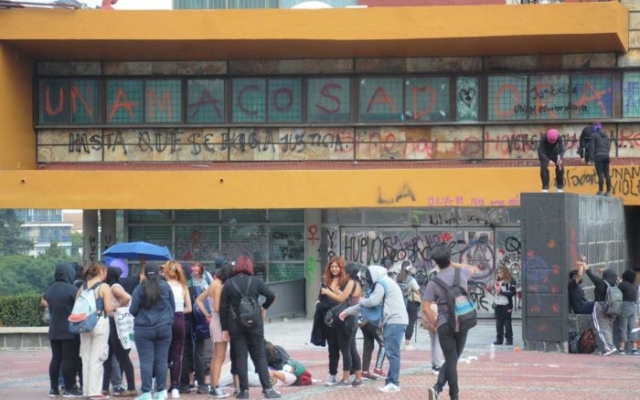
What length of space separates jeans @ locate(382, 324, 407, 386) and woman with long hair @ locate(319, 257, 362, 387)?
725 mm

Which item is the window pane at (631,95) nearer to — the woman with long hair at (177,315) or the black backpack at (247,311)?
the woman with long hair at (177,315)

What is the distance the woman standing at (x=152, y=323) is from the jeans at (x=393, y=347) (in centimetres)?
272

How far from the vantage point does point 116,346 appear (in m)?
16.5

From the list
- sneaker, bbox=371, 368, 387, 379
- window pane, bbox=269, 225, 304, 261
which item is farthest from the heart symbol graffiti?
sneaker, bbox=371, 368, 387, 379

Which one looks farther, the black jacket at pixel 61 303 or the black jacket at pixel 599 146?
the black jacket at pixel 599 146

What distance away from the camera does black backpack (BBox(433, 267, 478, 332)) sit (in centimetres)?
1438

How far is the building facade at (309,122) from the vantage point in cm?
3083

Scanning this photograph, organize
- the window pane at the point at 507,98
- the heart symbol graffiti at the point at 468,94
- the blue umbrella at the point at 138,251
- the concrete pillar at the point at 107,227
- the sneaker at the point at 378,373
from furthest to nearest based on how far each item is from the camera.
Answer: the concrete pillar at the point at 107,227, the heart symbol graffiti at the point at 468,94, the window pane at the point at 507,98, the sneaker at the point at 378,373, the blue umbrella at the point at 138,251

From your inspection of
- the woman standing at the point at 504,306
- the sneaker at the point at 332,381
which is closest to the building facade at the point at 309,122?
the woman standing at the point at 504,306

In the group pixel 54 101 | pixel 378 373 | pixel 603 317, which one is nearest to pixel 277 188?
pixel 54 101

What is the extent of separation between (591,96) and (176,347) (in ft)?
61.2

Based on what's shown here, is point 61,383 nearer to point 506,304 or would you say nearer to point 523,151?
point 506,304

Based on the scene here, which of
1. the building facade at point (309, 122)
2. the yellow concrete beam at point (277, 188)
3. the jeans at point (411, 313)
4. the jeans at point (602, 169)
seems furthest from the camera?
the building facade at point (309, 122)

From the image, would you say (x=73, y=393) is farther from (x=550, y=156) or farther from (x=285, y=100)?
(x=285, y=100)
